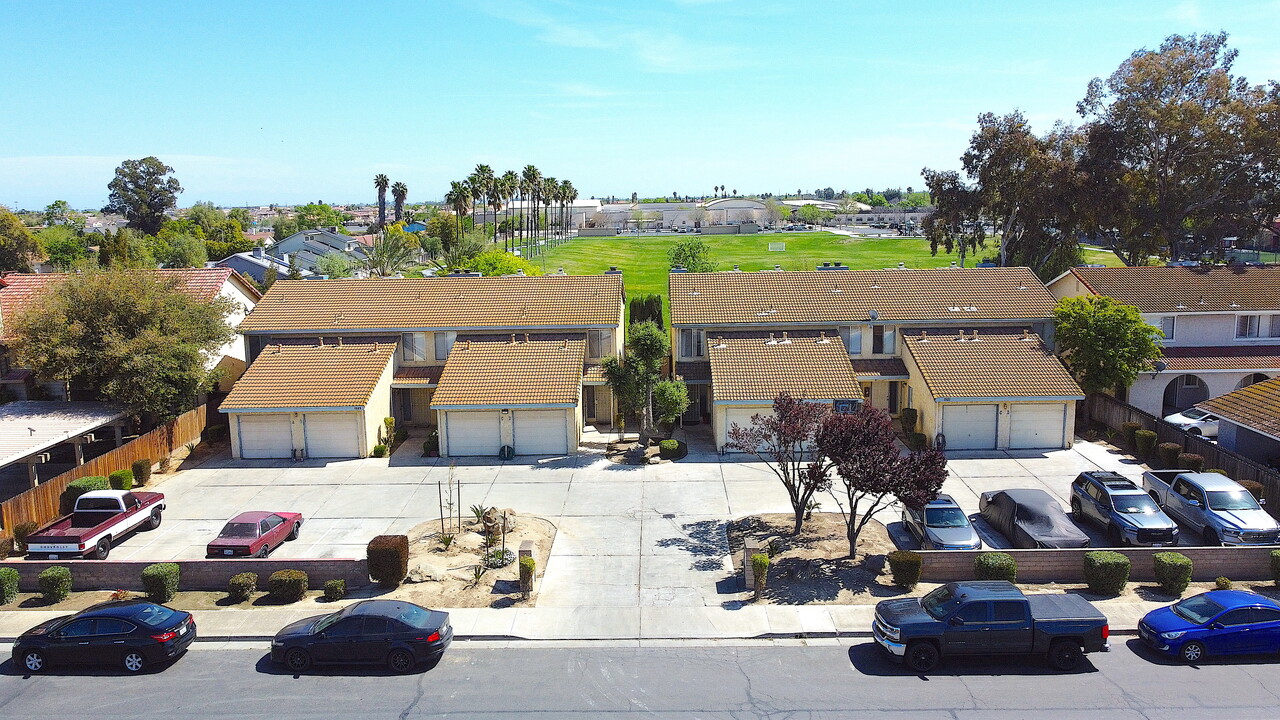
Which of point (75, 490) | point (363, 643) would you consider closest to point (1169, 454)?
point (363, 643)

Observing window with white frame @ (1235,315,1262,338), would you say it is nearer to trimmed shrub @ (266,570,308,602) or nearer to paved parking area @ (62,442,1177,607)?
paved parking area @ (62,442,1177,607)

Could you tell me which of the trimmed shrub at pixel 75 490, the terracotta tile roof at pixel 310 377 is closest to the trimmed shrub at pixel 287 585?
the trimmed shrub at pixel 75 490

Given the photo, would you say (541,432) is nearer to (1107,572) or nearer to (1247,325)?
(1107,572)

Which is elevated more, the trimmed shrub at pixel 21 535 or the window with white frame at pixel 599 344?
the window with white frame at pixel 599 344

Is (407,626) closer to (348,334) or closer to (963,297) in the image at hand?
(348,334)

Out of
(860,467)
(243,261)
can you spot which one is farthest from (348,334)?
(243,261)

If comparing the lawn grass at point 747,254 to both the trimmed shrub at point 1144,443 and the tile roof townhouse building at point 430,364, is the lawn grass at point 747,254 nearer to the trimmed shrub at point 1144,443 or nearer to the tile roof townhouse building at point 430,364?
the tile roof townhouse building at point 430,364

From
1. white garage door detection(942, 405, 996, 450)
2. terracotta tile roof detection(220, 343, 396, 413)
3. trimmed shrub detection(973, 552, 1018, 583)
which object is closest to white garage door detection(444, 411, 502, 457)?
terracotta tile roof detection(220, 343, 396, 413)
